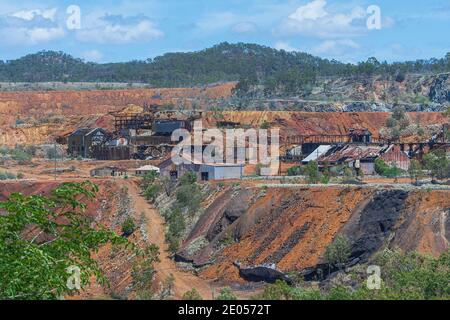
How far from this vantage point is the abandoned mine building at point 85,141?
296 ft

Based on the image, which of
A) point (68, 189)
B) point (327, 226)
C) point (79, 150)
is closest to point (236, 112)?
point (79, 150)

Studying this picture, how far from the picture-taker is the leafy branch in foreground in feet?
47.5

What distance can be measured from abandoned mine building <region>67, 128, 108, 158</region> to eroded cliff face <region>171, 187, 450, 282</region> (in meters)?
38.5

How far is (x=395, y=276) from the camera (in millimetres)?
32625

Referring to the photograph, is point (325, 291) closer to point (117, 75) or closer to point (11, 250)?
point (11, 250)

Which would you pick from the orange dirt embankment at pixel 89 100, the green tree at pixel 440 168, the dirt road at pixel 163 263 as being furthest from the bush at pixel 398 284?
the orange dirt embankment at pixel 89 100

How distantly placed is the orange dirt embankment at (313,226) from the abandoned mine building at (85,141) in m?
40.3

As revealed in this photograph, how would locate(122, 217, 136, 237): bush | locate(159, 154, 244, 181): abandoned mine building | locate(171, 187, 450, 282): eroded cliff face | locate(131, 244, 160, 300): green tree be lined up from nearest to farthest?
locate(131, 244, 160, 300): green tree, locate(171, 187, 450, 282): eroded cliff face, locate(122, 217, 136, 237): bush, locate(159, 154, 244, 181): abandoned mine building

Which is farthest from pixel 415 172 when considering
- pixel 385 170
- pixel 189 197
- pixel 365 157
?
pixel 189 197

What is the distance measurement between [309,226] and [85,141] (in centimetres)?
4823

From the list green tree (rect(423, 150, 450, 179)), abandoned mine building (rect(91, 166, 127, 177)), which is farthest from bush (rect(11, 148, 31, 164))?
green tree (rect(423, 150, 450, 179))

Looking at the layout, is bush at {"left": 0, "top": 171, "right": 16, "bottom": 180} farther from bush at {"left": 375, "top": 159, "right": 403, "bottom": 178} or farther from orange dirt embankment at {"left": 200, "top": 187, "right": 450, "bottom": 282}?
bush at {"left": 375, "top": 159, "right": 403, "bottom": 178}

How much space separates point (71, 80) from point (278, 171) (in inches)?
4547

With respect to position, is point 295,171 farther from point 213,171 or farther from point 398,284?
point 398,284
